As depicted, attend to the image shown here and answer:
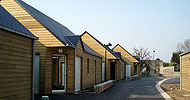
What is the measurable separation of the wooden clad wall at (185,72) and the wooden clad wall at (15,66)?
37.1ft

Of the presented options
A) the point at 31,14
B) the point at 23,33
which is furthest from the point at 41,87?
the point at 23,33

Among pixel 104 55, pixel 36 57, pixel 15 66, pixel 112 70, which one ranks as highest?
pixel 104 55

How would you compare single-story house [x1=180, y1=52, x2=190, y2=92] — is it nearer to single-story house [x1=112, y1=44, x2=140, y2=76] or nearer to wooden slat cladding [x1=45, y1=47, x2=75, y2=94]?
wooden slat cladding [x1=45, y1=47, x2=75, y2=94]

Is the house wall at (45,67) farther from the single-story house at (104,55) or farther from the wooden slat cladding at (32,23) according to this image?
the single-story house at (104,55)

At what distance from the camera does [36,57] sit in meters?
15.1

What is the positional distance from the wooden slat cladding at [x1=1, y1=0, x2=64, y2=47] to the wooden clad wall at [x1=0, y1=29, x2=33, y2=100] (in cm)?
393

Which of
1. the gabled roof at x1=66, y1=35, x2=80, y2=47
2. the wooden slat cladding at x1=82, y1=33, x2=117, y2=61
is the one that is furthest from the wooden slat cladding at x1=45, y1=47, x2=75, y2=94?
the wooden slat cladding at x1=82, y1=33, x2=117, y2=61

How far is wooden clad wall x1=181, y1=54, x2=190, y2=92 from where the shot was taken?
17.1 m

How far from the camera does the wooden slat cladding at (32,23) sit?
1502 cm

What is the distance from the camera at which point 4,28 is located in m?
8.77

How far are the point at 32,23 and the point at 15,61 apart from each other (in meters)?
5.97

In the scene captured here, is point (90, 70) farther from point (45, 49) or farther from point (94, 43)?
point (94, 43)

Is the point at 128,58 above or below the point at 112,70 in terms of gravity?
above

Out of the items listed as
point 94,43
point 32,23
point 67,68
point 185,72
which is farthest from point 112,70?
point 32,23
